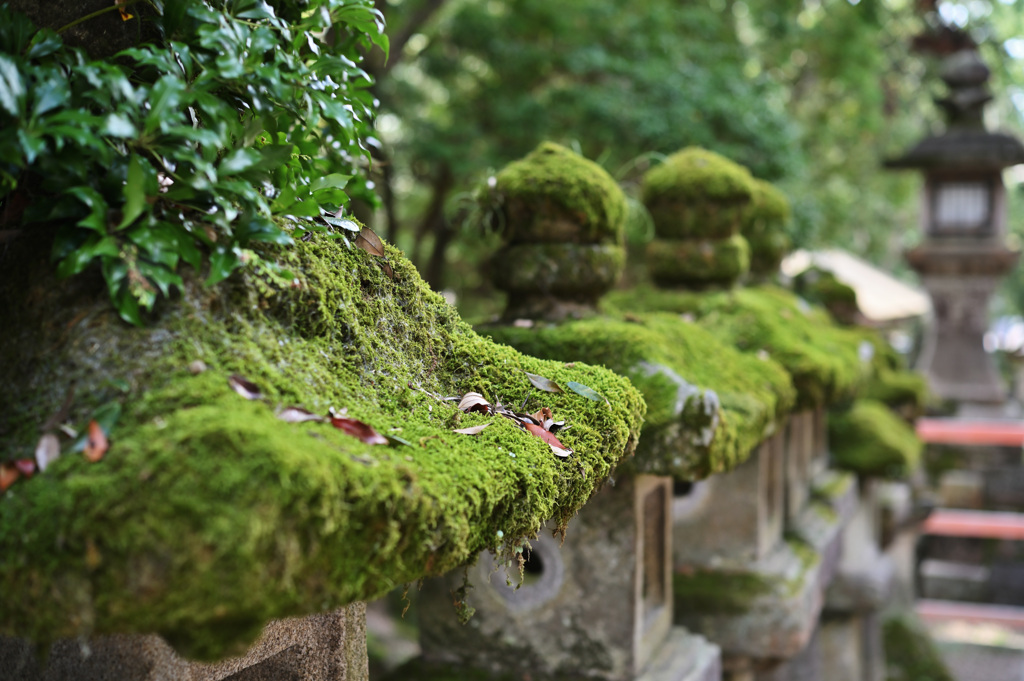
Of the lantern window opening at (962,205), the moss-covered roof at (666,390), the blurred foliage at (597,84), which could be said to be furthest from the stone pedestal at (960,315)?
the moss-covered roof at (666,390)

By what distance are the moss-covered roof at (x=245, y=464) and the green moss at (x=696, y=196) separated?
2.95 metres

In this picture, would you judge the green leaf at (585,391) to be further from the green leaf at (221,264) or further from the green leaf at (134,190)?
the green leaf at (134,190)

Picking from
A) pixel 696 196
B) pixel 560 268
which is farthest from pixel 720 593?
pixel 560 268

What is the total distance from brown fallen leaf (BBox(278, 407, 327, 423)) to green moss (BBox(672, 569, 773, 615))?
393cm

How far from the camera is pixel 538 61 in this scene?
938cm

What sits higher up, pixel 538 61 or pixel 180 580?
pixel 538 61

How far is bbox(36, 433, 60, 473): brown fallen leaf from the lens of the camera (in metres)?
1.47

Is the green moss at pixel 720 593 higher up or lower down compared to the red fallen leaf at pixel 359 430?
lower down

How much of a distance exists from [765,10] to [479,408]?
10.6 metres

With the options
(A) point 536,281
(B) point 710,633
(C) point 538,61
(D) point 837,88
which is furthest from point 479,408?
(D) point 837,88

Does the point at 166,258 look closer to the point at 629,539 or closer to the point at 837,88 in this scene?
the point at 629,539

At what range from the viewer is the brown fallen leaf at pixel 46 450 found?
4.82 feet

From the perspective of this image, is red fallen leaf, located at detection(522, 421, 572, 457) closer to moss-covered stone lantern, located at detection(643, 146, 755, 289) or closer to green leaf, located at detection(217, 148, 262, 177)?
green leaf, located at detection(217, 148, 262, 177)

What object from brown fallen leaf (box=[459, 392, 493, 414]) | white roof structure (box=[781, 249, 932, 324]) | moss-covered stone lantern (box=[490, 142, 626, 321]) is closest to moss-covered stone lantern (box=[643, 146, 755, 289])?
moss-covered stone lantern (box=[490, 142, 626, 321])
